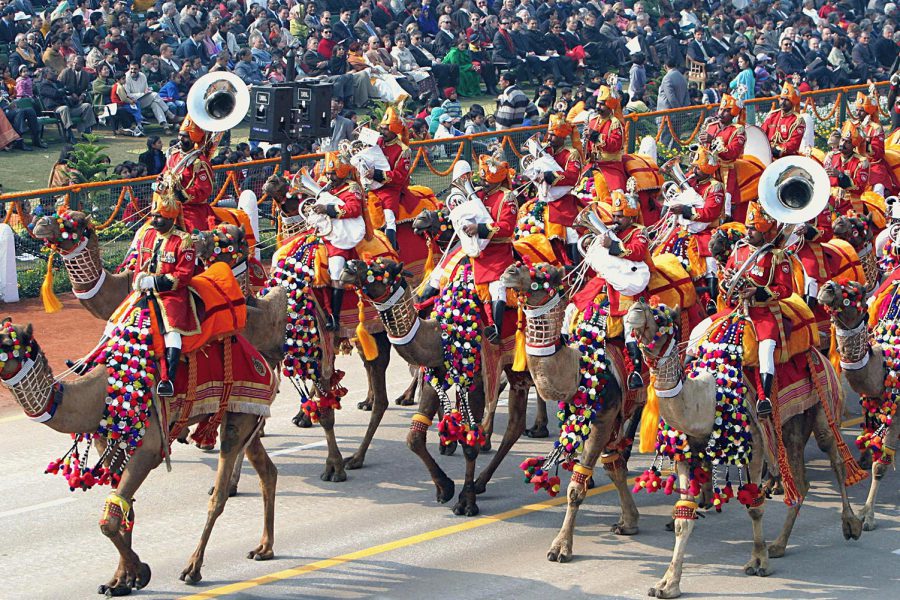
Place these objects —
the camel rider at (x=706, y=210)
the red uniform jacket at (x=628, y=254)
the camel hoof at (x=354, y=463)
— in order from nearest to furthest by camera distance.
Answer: the red uniform jacket at (x=628, y=254)
the camel hoof at (x=354, y=463)
the camel rider at (x=706, y=210)

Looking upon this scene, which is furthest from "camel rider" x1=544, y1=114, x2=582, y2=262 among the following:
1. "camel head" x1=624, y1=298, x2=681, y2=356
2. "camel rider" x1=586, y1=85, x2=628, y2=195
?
"camel head" x1=624, y1=298, x2=681, y2=356

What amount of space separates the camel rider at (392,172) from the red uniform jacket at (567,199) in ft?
5.65

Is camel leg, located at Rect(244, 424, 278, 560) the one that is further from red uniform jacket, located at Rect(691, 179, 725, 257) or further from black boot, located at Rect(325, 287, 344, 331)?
red uniform jacket, located at Rect(691, 179, 725, 257)

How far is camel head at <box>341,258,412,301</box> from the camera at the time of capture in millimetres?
12188

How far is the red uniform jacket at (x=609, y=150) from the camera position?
1839 centimetres

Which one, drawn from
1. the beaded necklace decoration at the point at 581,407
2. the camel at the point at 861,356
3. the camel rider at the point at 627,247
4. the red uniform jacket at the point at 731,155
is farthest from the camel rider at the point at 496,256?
the red uniform jacket at the point at 731,155

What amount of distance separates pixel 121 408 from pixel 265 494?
65.8 inches

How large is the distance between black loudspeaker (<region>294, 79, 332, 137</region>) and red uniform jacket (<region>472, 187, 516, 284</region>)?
23.2 feet

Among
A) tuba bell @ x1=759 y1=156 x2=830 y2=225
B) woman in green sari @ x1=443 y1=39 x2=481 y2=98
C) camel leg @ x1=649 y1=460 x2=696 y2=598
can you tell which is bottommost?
camel leg @ x1=649 y1=460 x2=696 y2=598

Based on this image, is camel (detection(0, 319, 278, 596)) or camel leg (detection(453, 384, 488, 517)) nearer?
camel (detection(0, 319, 278, 596))

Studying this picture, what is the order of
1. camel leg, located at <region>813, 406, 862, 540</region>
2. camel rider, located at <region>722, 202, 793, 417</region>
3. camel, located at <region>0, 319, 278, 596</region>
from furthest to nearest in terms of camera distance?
camel leg, located at <region>813, 406, 862, 540</region> < camel rider, located at <region>722, 202, 793, 417</region> < camel, located at <region>0, 319, 278, 596</region>

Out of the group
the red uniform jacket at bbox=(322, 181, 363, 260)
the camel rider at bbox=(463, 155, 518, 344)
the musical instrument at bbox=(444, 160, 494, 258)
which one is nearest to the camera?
the camel rider at bbox=(463, 155, 518, 344)

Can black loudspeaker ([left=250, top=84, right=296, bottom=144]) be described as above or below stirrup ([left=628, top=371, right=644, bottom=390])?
above

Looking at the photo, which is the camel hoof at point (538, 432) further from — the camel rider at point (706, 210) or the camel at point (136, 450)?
the camel at point (136, 450)
